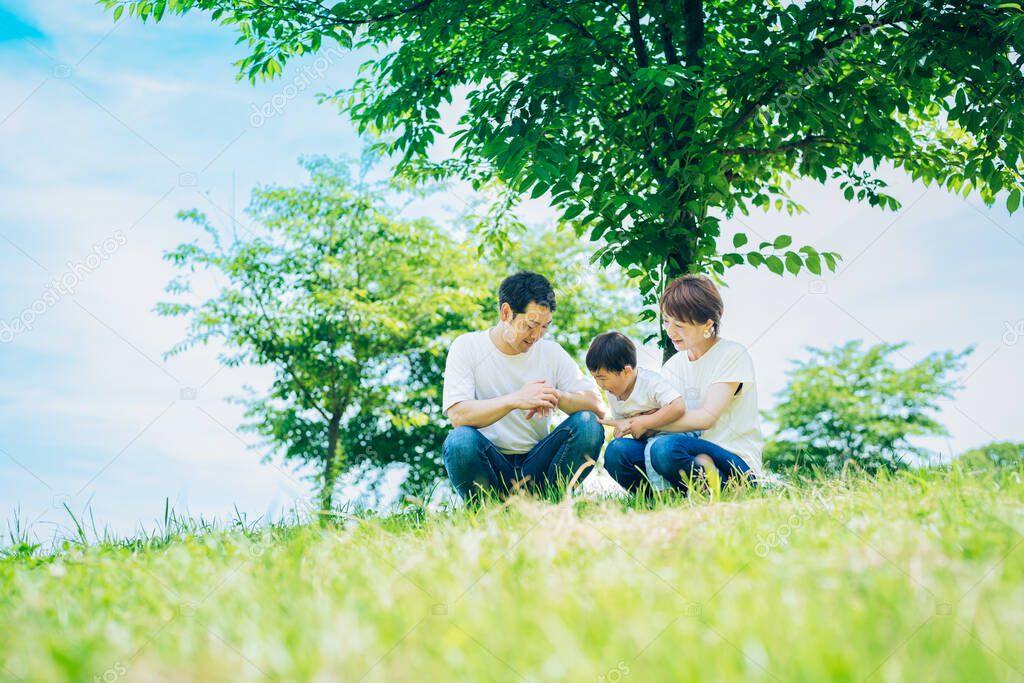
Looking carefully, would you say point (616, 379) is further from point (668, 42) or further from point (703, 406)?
point (668, 42)

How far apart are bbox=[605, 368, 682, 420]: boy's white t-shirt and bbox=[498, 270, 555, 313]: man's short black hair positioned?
30.5 inches

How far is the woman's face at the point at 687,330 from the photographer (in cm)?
506

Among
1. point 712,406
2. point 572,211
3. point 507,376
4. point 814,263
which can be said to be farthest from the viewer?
point 572,211

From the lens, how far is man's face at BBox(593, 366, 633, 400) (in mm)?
5068

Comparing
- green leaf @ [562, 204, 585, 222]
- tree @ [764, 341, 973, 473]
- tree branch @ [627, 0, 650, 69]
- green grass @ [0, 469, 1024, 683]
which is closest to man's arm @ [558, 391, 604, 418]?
green leaf @ [562, 204, 585, 222]

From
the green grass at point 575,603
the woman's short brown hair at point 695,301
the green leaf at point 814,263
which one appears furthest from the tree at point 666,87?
the green grass at point 575,603

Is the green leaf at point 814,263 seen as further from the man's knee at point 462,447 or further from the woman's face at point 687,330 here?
the man's knee at point 462,447

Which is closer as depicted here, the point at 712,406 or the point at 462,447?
the point at 712,406

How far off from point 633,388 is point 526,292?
980 mm

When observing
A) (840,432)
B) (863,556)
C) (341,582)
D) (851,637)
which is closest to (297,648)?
(341,582)

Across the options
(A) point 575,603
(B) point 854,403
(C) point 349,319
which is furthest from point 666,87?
(B) point 854,403

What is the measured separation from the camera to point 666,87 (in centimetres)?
661

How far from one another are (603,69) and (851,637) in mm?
6342

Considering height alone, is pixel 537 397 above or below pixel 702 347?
below
